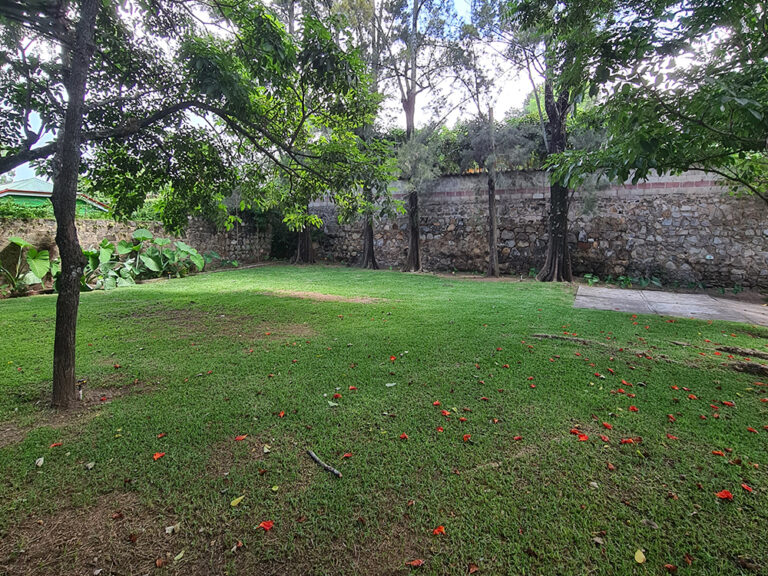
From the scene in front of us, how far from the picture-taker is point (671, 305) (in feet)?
21.1

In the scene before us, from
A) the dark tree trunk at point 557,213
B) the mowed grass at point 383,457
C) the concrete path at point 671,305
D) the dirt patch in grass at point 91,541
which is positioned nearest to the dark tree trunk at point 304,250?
the dark tree trunk at point 557,213

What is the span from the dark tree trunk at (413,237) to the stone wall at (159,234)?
223 inches

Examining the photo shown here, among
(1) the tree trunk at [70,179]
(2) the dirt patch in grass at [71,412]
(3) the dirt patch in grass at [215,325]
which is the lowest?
(2) the dirt patch in grass at [71,412]

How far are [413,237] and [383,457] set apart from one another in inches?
Answer: 383

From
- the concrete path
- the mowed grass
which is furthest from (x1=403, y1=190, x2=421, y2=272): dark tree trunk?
the mowed grass

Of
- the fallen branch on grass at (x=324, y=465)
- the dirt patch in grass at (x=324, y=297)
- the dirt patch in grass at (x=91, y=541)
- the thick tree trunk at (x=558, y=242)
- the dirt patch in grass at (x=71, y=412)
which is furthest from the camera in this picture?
the thick tree trunk at (x=558, y=242)

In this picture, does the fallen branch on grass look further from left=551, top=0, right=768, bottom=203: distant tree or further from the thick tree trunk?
the thick tree trunk

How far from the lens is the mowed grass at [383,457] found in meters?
1.33

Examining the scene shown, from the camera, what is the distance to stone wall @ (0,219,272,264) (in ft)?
22.6

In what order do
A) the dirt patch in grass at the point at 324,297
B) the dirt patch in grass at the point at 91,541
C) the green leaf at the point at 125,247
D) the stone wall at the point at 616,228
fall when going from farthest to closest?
the stone wall at the point at 616,228
the green leaf at the point at 125,247
the dirt patch in grass at the point at 324,297
the dirt patch in grass at the point at 91,541

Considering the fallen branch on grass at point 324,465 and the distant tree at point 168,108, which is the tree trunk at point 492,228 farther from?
the fallen branch on grass at point 324,465

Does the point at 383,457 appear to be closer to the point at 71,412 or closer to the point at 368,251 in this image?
the point at 71,412

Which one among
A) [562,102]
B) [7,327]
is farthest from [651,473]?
[562,102]

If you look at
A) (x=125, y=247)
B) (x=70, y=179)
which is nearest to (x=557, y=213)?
(x=70, y=179)
